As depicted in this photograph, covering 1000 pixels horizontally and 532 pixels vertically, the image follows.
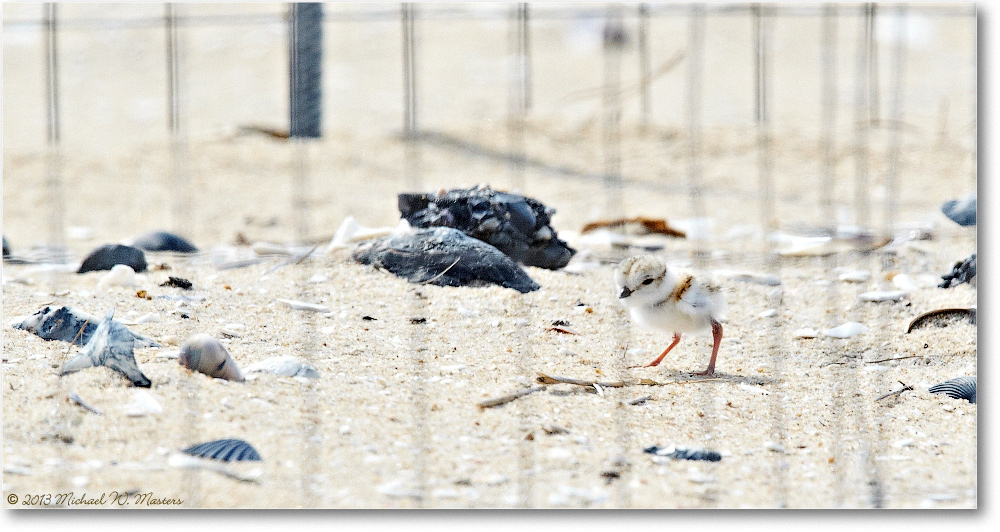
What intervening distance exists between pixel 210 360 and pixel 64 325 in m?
0.73

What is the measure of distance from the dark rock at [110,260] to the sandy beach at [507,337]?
0.11 m

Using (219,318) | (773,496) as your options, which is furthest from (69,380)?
(773,496)

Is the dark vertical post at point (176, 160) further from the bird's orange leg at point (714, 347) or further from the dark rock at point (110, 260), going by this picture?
the bird's orange leg at point (714, 347)

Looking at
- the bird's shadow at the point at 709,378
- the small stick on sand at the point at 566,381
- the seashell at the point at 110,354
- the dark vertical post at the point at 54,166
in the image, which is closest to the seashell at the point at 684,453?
the small stick on sand at the point at 566,381

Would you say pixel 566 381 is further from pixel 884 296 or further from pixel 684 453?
pixel 884 296

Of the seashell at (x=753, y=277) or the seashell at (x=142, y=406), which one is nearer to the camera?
the seashell at (x=142, y=406)

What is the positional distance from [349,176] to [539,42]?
6.94m

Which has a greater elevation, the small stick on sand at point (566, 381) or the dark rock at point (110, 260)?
the dark rock at point (110, 260)

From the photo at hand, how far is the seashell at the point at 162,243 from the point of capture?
4.71m

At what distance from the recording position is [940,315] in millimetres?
3670

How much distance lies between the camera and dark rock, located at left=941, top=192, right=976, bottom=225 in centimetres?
488

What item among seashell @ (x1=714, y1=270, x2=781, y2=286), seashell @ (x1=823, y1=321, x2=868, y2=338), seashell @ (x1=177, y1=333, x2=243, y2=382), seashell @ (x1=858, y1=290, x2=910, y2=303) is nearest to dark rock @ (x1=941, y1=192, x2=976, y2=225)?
seashell @ (x1=858, y1=290, x2=910, y2=303)

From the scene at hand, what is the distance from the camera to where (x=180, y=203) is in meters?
6.26

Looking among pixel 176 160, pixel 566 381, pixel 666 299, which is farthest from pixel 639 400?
pixel 176 160
